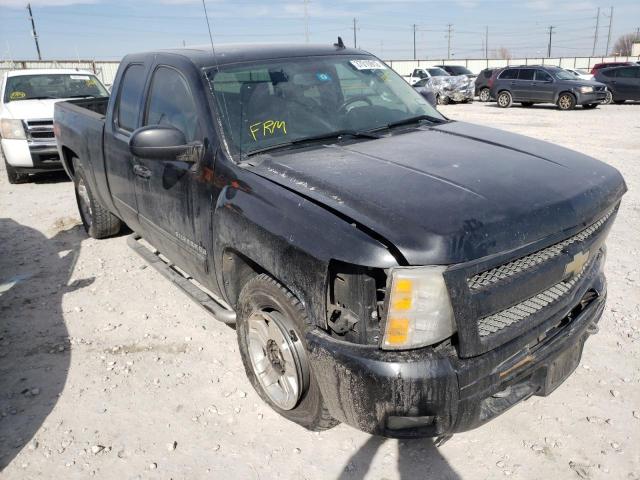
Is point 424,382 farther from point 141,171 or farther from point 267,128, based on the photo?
point 141,171

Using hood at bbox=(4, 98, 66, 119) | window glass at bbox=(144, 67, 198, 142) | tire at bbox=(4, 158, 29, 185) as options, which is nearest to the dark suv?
hood at bbox=(4, 98, 66, 119)

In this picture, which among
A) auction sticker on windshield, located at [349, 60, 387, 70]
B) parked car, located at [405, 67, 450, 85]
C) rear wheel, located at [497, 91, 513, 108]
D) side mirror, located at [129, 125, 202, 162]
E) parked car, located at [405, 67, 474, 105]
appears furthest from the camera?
parked car, located at [405, 67, 450, 85]

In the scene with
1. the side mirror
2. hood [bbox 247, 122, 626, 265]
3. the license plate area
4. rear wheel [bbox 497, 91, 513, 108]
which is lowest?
rear wheel [bbox 497, 91, 513, 108]

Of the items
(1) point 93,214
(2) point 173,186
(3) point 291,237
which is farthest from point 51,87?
(3) point 291,237

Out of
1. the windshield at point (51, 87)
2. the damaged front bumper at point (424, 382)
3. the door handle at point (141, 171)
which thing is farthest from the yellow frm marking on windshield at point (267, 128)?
the windshield at point (51, 87)

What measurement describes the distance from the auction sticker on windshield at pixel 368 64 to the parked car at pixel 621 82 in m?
19.3

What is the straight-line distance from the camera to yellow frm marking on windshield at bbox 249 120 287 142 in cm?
298

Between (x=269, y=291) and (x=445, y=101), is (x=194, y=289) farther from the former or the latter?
(x=445, y=101)

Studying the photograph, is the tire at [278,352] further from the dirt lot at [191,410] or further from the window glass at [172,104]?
the window glass at [172,104]

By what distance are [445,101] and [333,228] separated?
22826mm

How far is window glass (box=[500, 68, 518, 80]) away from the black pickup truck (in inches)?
735

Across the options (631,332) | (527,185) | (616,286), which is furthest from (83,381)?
(616,286)

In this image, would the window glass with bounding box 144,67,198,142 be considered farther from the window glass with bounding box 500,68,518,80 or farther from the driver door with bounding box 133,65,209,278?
the window glass with bounding box 500,68,518,80

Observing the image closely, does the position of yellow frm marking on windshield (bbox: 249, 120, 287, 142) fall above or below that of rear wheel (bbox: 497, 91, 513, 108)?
above
